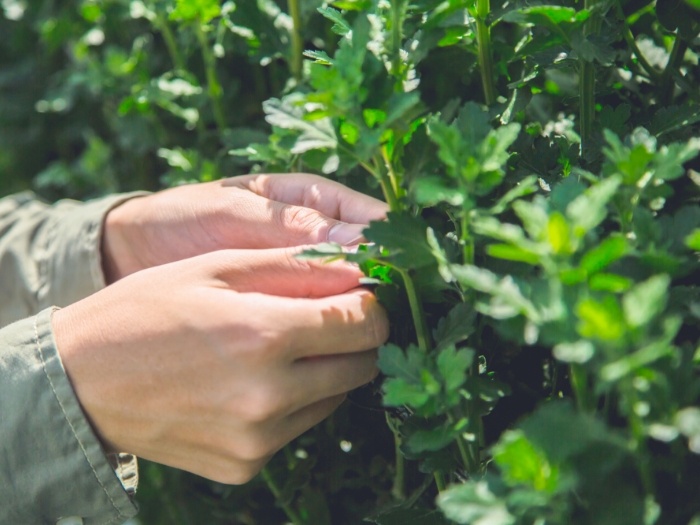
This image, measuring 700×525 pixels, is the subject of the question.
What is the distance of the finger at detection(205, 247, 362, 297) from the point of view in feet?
3.05

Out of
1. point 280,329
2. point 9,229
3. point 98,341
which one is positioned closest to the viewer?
point 280,329

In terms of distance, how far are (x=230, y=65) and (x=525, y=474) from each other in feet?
→ 3.85

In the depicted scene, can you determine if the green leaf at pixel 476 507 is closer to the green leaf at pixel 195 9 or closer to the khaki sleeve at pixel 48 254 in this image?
the green leaf at pixel 195 9

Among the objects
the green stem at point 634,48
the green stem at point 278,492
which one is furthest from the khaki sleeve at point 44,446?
the green stem at point 634,48

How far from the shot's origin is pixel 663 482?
2.25 ft

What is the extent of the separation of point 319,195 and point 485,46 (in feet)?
1.00

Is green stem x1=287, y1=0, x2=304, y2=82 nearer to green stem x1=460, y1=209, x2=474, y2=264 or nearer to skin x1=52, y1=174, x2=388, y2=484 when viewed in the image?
skin x1=52, y1=174, x2=388, y2=484

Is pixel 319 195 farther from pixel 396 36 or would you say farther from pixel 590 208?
pixel 590 208

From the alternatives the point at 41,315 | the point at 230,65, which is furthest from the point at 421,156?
the point at 230,65

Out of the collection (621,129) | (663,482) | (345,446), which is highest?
(621,129)

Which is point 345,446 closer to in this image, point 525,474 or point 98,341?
point 98,341

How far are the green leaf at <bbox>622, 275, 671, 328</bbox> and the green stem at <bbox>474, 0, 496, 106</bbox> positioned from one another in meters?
0.47

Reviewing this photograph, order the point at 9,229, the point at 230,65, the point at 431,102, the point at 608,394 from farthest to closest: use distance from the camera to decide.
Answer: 1. the point at 9,229
2. the point at 230,65
3. the point at 431,102
4. the point at 608,394

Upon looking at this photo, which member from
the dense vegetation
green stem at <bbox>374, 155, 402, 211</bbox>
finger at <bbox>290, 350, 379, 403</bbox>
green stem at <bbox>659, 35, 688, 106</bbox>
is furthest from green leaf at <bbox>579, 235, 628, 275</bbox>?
green stem at <bbox>659, 35, 688, 106</bbox>
